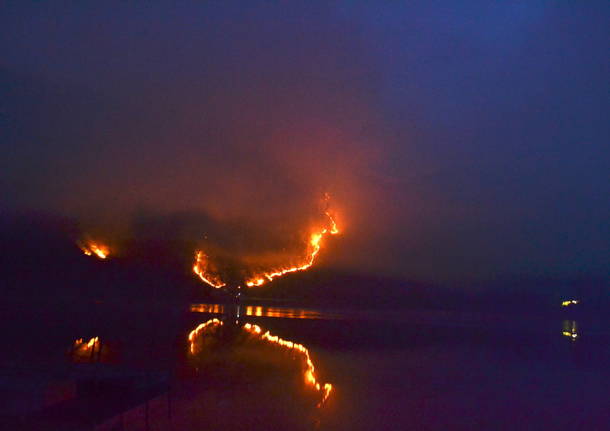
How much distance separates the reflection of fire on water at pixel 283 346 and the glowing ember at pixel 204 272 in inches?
759

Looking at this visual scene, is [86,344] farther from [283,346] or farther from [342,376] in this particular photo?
[342,376]

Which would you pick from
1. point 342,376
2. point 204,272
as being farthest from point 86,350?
point 204,272

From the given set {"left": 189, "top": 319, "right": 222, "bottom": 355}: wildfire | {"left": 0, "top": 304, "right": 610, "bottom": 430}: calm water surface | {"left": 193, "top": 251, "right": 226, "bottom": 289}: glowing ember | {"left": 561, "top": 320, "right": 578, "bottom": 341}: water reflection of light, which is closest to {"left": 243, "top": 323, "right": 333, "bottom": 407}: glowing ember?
{"left": 0, "top": 304, "right": 610, "bottom": 430}: calm water surface

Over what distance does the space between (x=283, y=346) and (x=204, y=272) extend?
1668 inches

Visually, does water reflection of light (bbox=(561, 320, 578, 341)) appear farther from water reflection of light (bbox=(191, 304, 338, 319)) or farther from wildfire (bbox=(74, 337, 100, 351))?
wildfire (bbox=(74, 337, 100, 351))

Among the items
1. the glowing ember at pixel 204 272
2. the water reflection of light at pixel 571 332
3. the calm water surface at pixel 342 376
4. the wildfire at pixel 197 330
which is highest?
the glowing ember at pixel 204 272

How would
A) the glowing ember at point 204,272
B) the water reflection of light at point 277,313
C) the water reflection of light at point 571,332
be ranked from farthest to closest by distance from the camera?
the glowing ember at point 204,272 < the water reflection of light at point 277,313 < the water reflection of light at point 571,332

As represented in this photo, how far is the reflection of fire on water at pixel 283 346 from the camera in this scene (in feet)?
69.4

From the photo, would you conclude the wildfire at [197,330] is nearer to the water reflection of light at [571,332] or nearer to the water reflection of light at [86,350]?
the water reflection of light at [86,350]

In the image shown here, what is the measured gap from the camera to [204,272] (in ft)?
246

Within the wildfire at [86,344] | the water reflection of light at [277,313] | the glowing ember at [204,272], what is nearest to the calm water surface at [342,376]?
the wildfire at [86,344]

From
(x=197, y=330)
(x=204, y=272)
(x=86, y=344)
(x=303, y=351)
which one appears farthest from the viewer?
(x=204, y=272)

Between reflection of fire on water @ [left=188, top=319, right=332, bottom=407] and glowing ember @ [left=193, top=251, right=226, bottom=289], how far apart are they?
1928 centimetres

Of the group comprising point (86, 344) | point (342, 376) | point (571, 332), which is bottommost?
point (342, 376)
